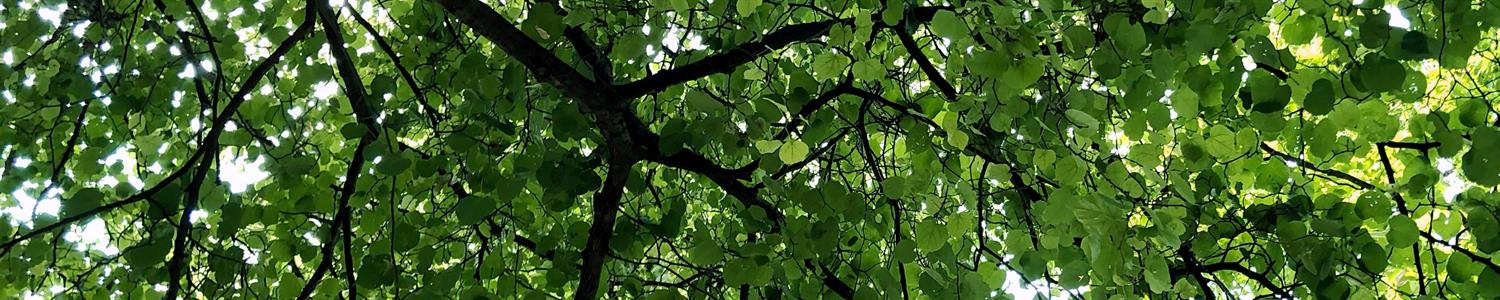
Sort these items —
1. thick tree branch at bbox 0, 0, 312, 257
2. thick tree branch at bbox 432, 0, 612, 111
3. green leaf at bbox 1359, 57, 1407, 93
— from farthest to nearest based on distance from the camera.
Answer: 1. thick tree branch at bbox 432, 0, 612, 111
2. thick tree branch at bbox 0, 0, 312, 257
3. green leaf at bbox 1359, 57, 1407, 93

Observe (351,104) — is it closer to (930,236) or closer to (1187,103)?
(930,236)

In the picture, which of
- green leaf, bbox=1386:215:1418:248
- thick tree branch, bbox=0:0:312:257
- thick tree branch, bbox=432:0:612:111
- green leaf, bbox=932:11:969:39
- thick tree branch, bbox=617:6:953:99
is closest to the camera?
green leaf, bbox=932:11:969:39

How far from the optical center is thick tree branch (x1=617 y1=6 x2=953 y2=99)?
1.92 metres

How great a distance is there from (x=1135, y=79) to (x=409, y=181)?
4.74 feet

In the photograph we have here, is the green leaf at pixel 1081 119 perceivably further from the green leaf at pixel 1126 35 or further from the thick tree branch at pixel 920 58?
the thick tree branch at pixel 920 58

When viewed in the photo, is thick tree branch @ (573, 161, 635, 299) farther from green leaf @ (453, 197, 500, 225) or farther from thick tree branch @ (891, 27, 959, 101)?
thick tree branch @ (891, 27, 959, 101)

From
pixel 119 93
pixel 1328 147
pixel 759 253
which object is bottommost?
pixel 759 253

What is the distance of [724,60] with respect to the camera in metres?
1.92

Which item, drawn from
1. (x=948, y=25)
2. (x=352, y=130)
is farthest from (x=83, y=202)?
(x=948, y=25)

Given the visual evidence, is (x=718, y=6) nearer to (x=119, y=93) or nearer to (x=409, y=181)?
(x=409, y=181)

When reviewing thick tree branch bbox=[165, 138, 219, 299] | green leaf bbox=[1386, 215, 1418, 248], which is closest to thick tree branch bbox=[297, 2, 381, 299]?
thick tree branch bbox=[165, 138, 219, 299]

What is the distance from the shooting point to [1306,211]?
1.84 meters

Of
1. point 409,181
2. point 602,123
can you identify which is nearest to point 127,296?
point 409,181

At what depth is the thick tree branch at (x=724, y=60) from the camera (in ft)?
6.30
